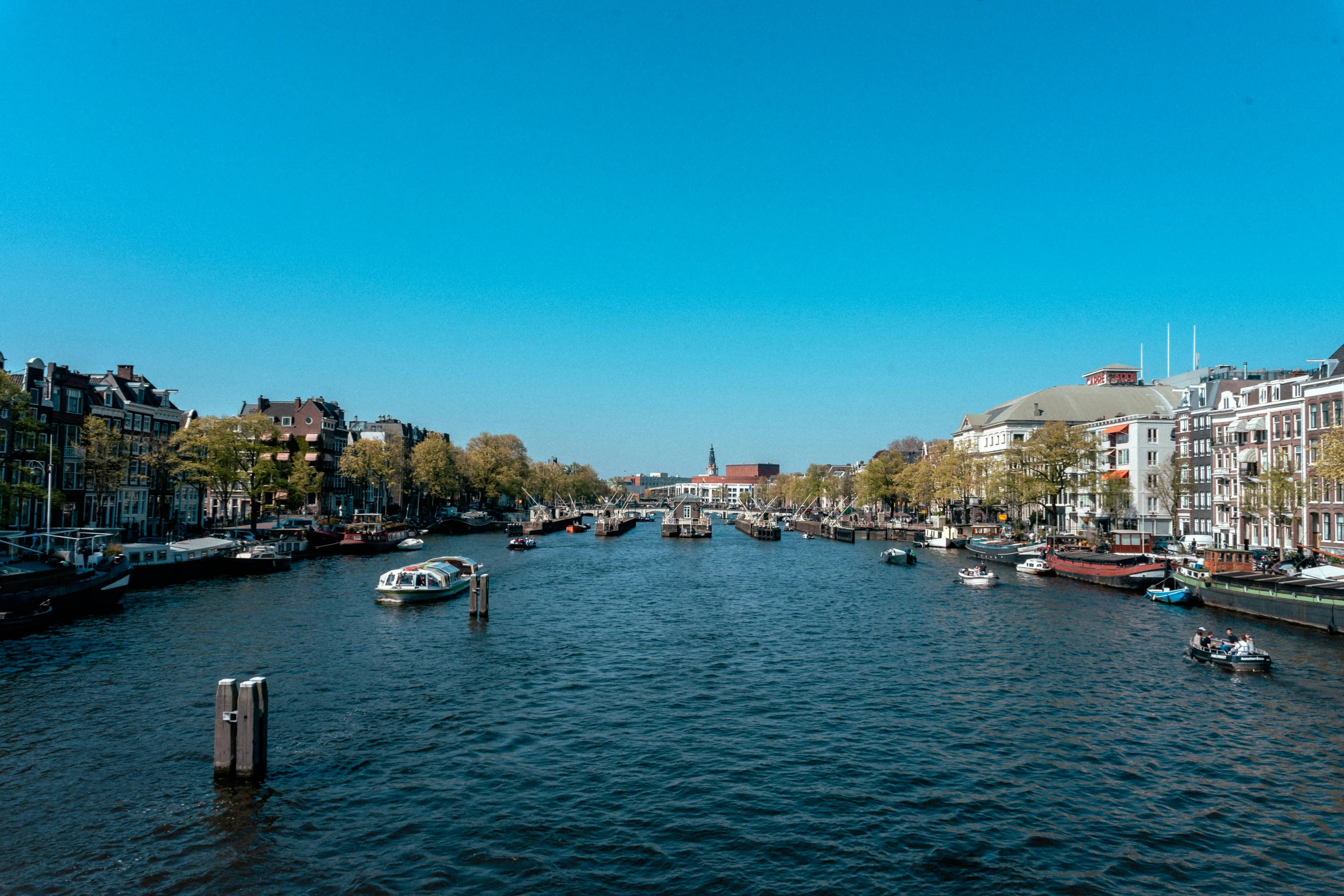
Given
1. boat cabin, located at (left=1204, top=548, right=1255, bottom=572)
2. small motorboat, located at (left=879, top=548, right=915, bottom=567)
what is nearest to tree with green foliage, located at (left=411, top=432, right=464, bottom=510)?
small motorboat, located at (left=879, top=548, right=915, bottom=567)

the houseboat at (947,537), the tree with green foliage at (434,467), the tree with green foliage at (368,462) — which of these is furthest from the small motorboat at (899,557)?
the tree with green foliage at (434,467)

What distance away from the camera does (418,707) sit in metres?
35.5

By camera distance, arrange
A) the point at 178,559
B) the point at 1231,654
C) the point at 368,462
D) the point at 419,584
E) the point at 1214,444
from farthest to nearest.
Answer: the point at 368,462, the point at 1214,444, the point at 178,559, the point at 419,584, the point at 1231,654

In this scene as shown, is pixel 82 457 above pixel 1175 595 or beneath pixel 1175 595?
above

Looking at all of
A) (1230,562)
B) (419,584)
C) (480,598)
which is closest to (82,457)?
(419,584)

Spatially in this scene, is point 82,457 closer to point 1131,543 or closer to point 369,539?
point 369,539

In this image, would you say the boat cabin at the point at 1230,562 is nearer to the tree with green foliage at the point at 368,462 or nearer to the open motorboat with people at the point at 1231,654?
the open motorboat with people at the point at 1231,654

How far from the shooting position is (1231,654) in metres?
42.7

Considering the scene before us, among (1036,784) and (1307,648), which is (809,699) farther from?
(1307,648)

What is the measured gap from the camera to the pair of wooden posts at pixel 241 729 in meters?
25.2

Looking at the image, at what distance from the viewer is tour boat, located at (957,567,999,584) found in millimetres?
83938

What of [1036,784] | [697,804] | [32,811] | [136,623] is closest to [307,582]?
[136,623]

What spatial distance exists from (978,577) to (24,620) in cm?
7827

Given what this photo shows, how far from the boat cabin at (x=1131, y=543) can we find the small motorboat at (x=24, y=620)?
330 feet
